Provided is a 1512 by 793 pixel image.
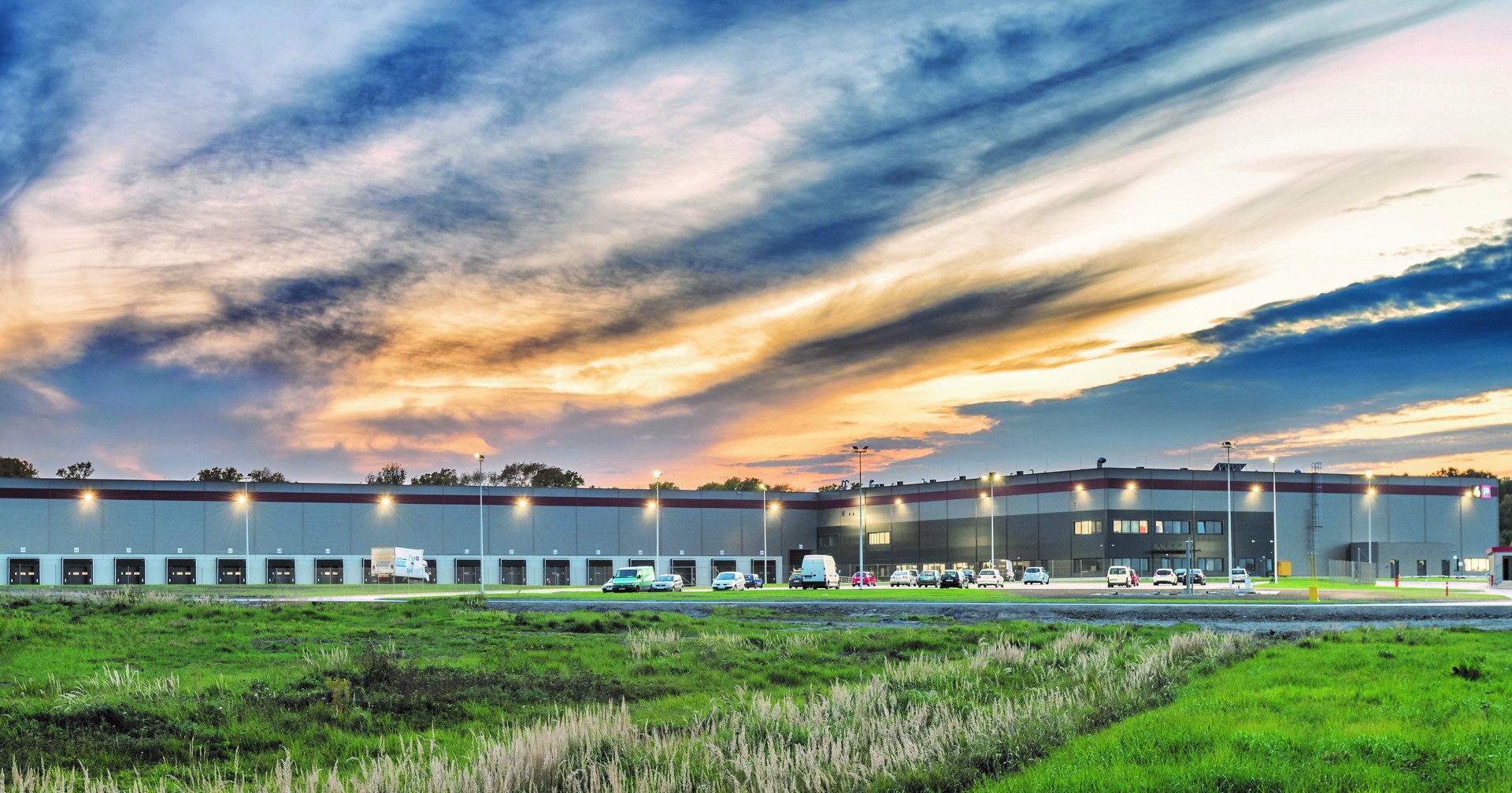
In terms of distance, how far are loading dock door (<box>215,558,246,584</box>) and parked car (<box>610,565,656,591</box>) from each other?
53.5m

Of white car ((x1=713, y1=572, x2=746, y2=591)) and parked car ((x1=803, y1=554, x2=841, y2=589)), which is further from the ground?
parked car ((x1=803, y1=554, x2=841, y2=589))

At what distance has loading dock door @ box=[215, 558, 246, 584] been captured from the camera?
118625 millimetres

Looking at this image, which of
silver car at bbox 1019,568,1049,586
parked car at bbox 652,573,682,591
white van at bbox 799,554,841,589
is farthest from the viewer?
silver car at bbox 1019,568,1049,586

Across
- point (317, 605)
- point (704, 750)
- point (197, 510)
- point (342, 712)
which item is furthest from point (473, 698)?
point (197, 510)

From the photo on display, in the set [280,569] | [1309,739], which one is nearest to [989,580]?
[280,569]

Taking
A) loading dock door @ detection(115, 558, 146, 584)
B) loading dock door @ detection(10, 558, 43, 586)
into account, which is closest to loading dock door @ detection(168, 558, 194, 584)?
loading dock door @ detection(115, 558, 146, 584)

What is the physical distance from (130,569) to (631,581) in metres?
63.6

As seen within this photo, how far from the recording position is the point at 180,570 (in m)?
118

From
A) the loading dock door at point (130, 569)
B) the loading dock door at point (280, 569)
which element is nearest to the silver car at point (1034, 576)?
the loading dock door at point (280, 569)

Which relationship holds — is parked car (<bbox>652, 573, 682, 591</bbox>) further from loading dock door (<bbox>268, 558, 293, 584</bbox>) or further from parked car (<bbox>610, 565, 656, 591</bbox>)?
loading dock door (<bbox>268, 558, 293, 584</bbox>)

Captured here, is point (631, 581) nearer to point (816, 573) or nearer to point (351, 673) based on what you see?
point (816, 573)

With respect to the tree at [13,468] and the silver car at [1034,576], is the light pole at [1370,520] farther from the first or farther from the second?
the tree at [13,468]

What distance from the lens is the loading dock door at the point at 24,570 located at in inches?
4441

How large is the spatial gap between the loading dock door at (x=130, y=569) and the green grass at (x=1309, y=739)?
118 meters
